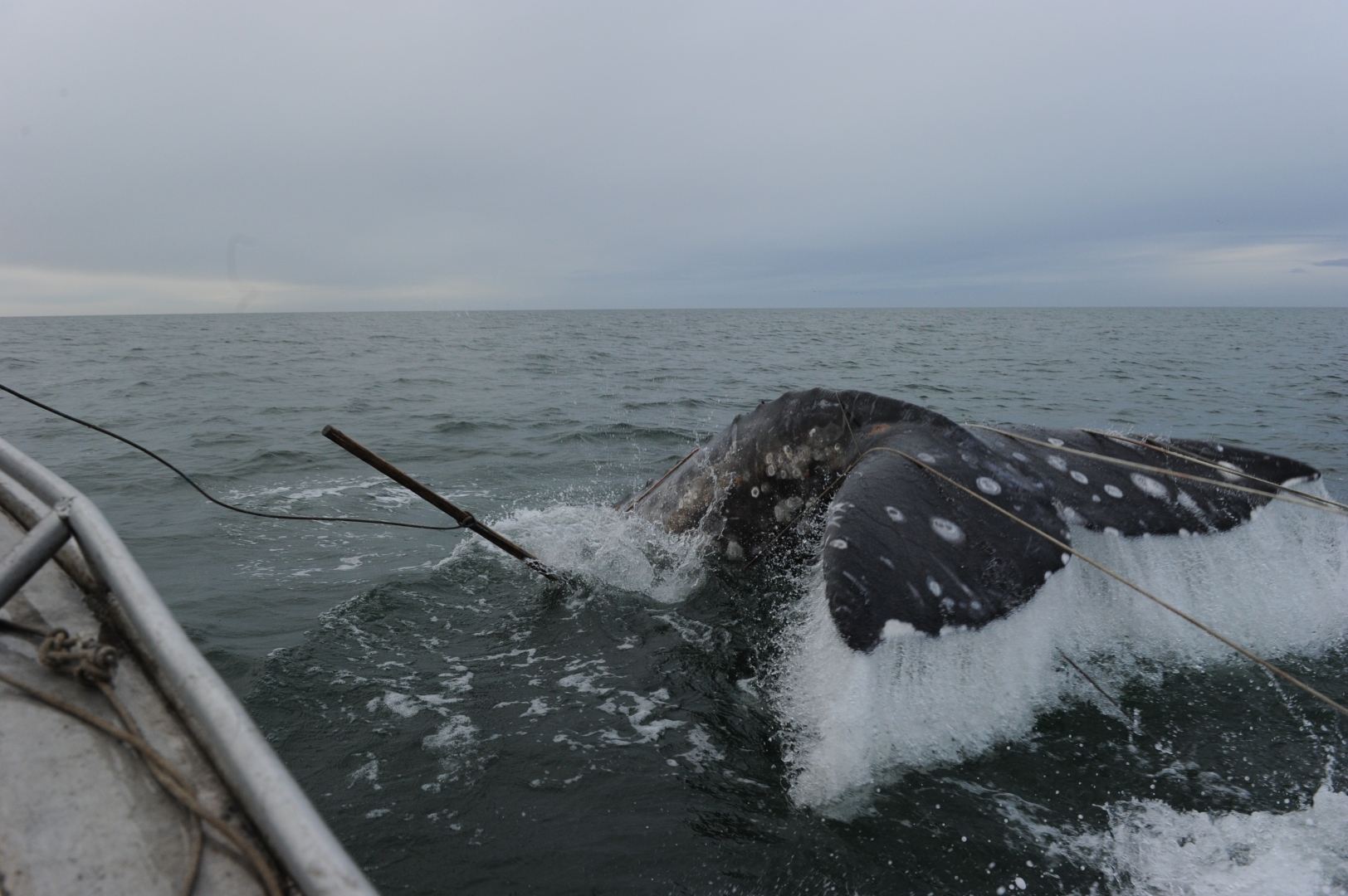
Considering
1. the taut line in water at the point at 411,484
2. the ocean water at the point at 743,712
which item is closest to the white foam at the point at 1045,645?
the ocean water at the point at 743,712

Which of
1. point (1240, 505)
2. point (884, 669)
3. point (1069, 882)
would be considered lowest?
point (1069, 882)

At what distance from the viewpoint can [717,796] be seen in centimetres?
357

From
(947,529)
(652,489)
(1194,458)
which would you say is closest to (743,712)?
(947,529)

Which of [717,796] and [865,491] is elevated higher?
[865,491]

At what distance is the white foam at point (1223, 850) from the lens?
2.97 metres

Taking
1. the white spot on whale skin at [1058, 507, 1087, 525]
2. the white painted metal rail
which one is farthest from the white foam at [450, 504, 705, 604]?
the white painted metal rail

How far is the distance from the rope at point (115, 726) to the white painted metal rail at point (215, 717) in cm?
5

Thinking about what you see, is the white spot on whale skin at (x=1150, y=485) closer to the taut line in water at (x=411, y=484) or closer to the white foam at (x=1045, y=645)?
the white foam at (x=1045, y=645)

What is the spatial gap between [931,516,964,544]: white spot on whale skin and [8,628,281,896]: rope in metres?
2.98

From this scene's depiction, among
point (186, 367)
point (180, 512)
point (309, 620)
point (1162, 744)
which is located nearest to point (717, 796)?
point (1162, 744)

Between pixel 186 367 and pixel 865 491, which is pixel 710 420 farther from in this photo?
pixel 186 367

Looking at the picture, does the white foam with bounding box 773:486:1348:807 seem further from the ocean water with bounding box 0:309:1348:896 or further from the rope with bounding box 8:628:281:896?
the rope with bounding box 8:628:281:896

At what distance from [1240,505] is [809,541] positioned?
256cm

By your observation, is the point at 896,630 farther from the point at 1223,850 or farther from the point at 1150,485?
the point at 1150,485
